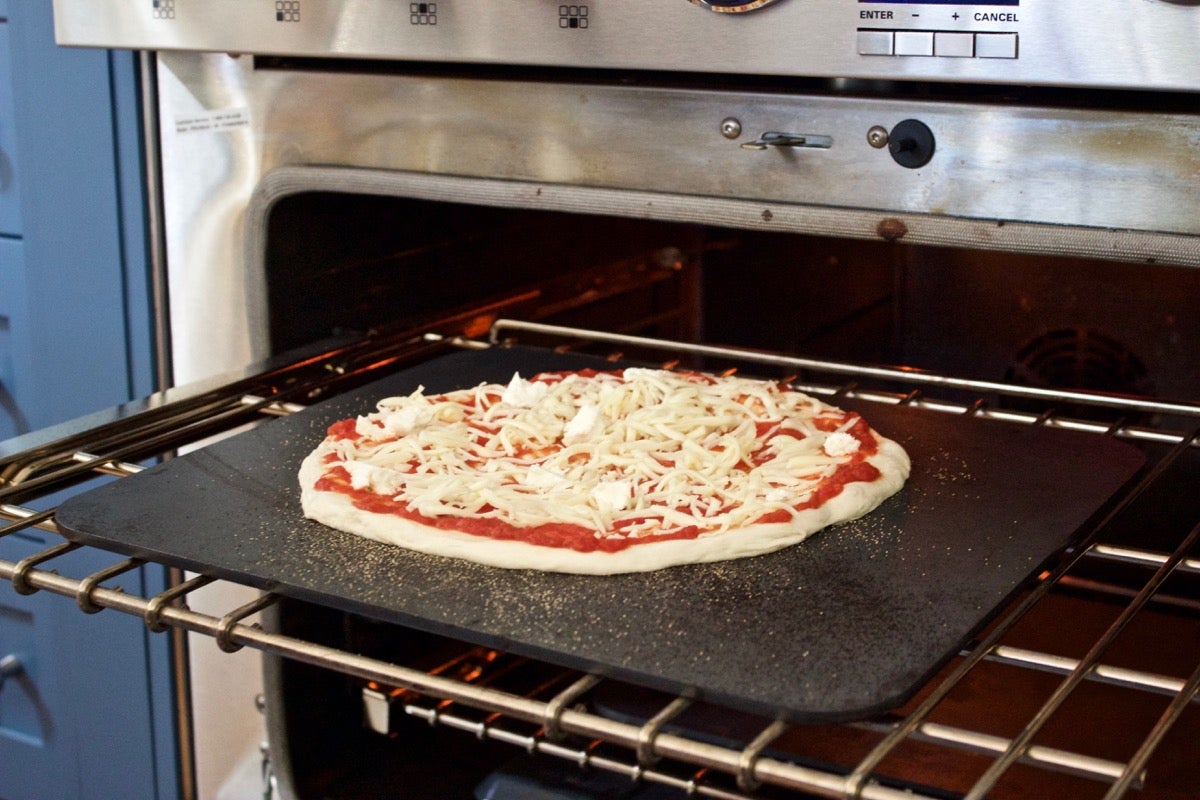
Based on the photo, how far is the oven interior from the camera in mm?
1281

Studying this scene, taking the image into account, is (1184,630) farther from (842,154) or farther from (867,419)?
(842,154)

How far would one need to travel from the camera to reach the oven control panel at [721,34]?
966 mm

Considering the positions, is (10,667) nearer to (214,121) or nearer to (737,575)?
(214,121)

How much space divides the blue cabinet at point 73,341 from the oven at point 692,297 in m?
0.05

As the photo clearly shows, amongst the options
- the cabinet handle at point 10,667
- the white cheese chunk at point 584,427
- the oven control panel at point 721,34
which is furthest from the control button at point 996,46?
the cabinet handle at point 10,667

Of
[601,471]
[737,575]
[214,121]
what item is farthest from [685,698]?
[214,121]

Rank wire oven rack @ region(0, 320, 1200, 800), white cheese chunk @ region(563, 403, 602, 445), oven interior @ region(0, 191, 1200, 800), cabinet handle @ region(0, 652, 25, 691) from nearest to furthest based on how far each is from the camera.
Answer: wire oven rack @ region(0, 320, 1200, 800)
white cheese chunk @ region(563, 403, 602, 445)
oven interior @ region(0, 191, 1200, 800)
cabinet handle @ region(0, 652, 25, 691)

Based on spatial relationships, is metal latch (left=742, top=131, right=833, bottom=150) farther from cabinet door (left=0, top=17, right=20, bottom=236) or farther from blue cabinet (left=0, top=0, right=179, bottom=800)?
cabinet door (left=0, top=17, right=20, bottom=236)

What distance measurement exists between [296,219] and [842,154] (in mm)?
628

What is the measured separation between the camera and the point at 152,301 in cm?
154

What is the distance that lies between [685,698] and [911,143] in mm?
541

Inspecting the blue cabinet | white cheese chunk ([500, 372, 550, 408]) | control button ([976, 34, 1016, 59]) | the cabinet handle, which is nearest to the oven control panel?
control button ([976, 34, 1016, 59])

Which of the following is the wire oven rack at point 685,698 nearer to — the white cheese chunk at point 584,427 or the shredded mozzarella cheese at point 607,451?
the shredded mozzarella cheese at point 607,451

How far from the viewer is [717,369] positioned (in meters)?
1.80
